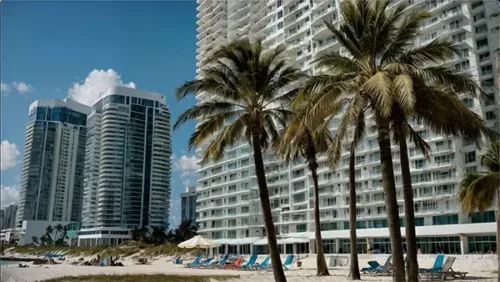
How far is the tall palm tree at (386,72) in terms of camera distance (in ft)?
37.5

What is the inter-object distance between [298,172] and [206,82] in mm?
51759

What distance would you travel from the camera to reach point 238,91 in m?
14.6

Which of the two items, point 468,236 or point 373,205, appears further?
point 373,205

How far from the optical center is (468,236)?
45375 mm

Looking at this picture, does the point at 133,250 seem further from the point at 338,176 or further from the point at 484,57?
the point at 484,57

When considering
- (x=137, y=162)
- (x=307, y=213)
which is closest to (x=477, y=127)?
(x=307, y=213)

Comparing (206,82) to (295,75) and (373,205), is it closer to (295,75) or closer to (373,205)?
(295,75)

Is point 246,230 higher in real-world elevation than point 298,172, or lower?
lower

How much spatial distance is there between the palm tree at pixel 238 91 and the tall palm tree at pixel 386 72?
2.04m

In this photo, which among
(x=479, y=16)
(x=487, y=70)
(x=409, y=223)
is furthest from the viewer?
(x=479, y=16)

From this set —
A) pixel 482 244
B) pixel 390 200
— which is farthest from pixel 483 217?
pixel 390 200

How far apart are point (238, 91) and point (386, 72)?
16.4 ft

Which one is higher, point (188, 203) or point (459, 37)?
point (459, 37)

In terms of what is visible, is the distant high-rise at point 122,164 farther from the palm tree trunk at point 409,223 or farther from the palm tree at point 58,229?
Result: the palm tree trunk at point 409,223
